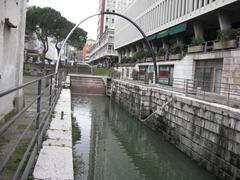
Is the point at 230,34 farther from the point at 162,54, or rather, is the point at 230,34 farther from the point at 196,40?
the point at 162,54

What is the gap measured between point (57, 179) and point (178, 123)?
429 inches

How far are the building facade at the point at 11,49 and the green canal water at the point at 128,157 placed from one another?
105 inches

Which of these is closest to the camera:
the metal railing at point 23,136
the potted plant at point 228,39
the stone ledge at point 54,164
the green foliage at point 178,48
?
the metal railing at point 23,136

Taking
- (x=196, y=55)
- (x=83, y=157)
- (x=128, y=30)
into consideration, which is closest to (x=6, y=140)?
(x=83, y=157)

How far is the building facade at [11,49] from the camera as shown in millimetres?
8521

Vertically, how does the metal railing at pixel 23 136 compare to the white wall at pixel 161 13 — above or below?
below

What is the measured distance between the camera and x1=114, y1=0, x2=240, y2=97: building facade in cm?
2395

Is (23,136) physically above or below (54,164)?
above

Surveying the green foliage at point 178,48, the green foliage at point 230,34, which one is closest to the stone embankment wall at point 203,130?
the green foliage at point 230,34

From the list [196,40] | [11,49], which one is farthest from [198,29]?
[11,49]

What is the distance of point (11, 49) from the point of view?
9.82 m

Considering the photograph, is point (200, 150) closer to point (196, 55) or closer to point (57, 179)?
point (57, 179)

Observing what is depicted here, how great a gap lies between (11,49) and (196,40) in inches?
880

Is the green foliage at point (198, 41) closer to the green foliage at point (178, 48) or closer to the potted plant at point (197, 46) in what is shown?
the potted plant at point (197, 46)
